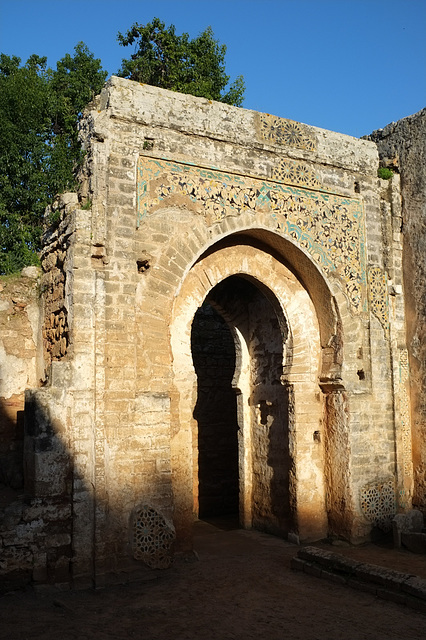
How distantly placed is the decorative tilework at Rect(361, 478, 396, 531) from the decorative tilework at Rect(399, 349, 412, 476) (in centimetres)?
39

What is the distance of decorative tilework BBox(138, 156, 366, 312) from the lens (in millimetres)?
6469

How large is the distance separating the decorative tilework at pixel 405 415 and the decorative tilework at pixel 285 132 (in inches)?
119

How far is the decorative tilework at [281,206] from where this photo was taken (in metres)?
6.47

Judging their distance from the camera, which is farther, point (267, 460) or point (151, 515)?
point (267, 460)

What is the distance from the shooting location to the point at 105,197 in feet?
20.1

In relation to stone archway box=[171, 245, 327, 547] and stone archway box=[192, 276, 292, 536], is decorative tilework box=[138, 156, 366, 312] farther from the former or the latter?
stone archway box=[192, 276, 292, 536]

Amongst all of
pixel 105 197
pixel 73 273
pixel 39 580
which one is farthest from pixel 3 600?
pixel 105 197

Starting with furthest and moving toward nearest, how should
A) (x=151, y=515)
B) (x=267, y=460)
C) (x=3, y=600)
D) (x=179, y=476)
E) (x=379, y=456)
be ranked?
(x=267, y=460) → (x=379, y=456) → (x=179, y=476) → (x=151, y=515) → (x=3, y=600)

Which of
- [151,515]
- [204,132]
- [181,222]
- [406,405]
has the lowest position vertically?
[151,515]

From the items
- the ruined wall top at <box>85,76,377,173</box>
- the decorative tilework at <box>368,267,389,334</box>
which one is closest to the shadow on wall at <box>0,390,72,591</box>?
the ruined wall top at <box>85,76,377,173</box>

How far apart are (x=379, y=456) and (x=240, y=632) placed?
11.7 ft

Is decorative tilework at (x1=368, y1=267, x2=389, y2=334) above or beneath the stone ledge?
above

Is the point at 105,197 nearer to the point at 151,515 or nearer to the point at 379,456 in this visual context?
the point at 151,515

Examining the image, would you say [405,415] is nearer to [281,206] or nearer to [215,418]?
[281,206]
